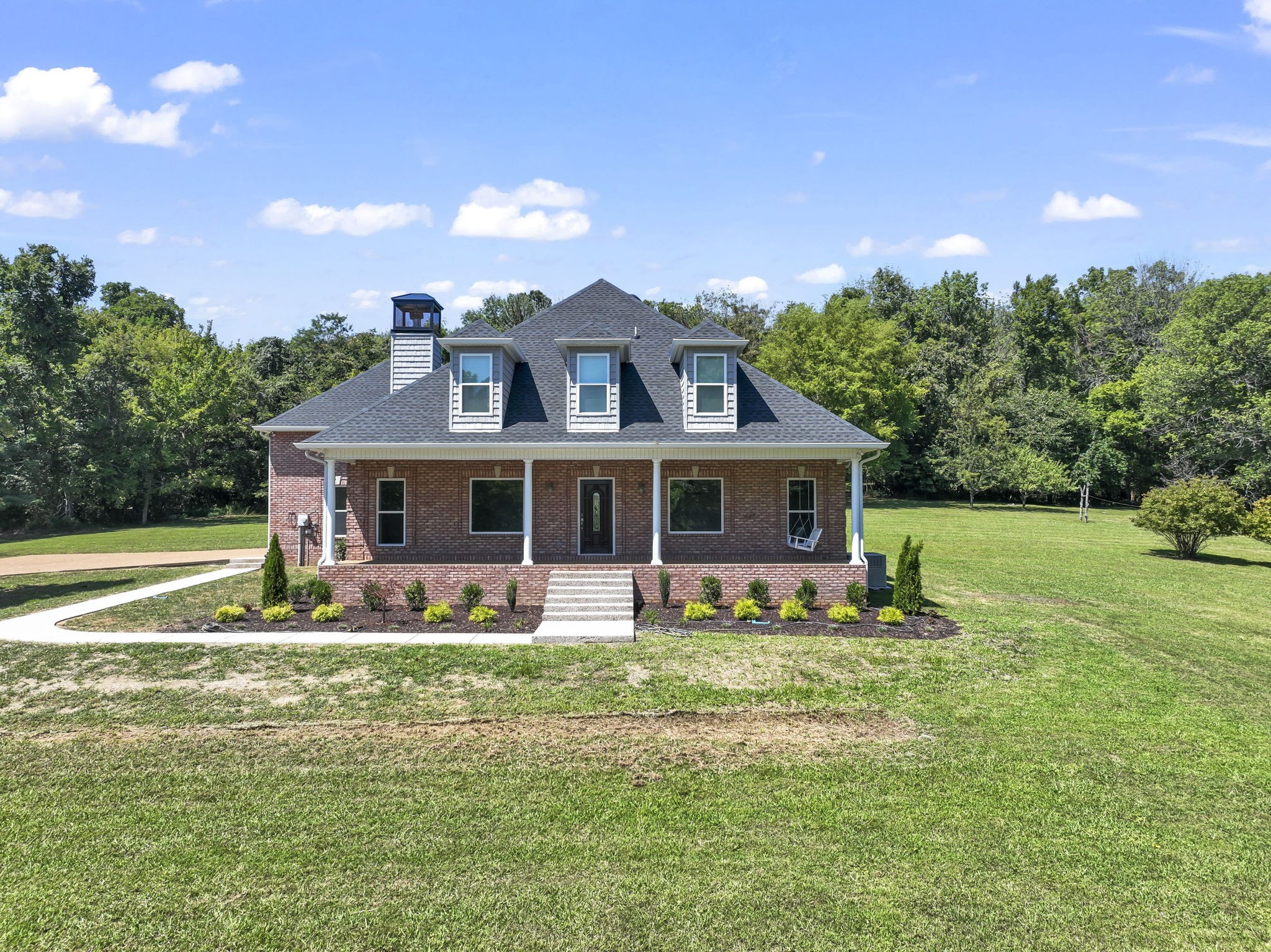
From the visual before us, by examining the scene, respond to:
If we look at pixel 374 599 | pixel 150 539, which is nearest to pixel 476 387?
pixel 374 599

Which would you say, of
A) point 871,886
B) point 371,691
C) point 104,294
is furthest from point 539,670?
point 104,294

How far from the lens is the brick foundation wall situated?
1449cm

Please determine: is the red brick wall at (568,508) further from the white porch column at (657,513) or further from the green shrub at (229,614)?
the green shrub at (229,614)

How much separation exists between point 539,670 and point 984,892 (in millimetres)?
6509

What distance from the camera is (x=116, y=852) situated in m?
A: 5.30

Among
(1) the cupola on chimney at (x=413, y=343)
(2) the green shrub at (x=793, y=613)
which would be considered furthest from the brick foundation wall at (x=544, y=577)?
(1) the cupola on chimney at (x=413, y=343)

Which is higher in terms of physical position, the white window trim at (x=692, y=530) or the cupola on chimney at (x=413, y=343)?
the cupola on chimney at (x=413, y=343)

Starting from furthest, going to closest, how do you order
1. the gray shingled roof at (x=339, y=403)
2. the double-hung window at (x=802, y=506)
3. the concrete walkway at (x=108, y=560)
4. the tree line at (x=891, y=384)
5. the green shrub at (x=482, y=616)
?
the tree line at (x=891, y=384) < the concrete walkway at (x=108, y=560) < the gray shingled roof at (x=339, y=403) < the double-hung window at (x=802, y=506) < the green shrub at (x=482, y=616)

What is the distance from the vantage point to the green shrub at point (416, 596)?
1419cm

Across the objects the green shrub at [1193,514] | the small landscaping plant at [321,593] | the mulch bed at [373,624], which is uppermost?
the green shrub at [1193,514]

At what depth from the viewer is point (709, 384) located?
16219 mm

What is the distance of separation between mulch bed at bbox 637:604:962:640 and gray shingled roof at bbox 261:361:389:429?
11.6m

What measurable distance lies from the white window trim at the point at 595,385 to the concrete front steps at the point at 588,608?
3666mm

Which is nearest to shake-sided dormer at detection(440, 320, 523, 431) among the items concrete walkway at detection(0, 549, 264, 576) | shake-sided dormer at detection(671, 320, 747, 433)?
shake-sided dormer at detection(671, 320, 747, 433)
